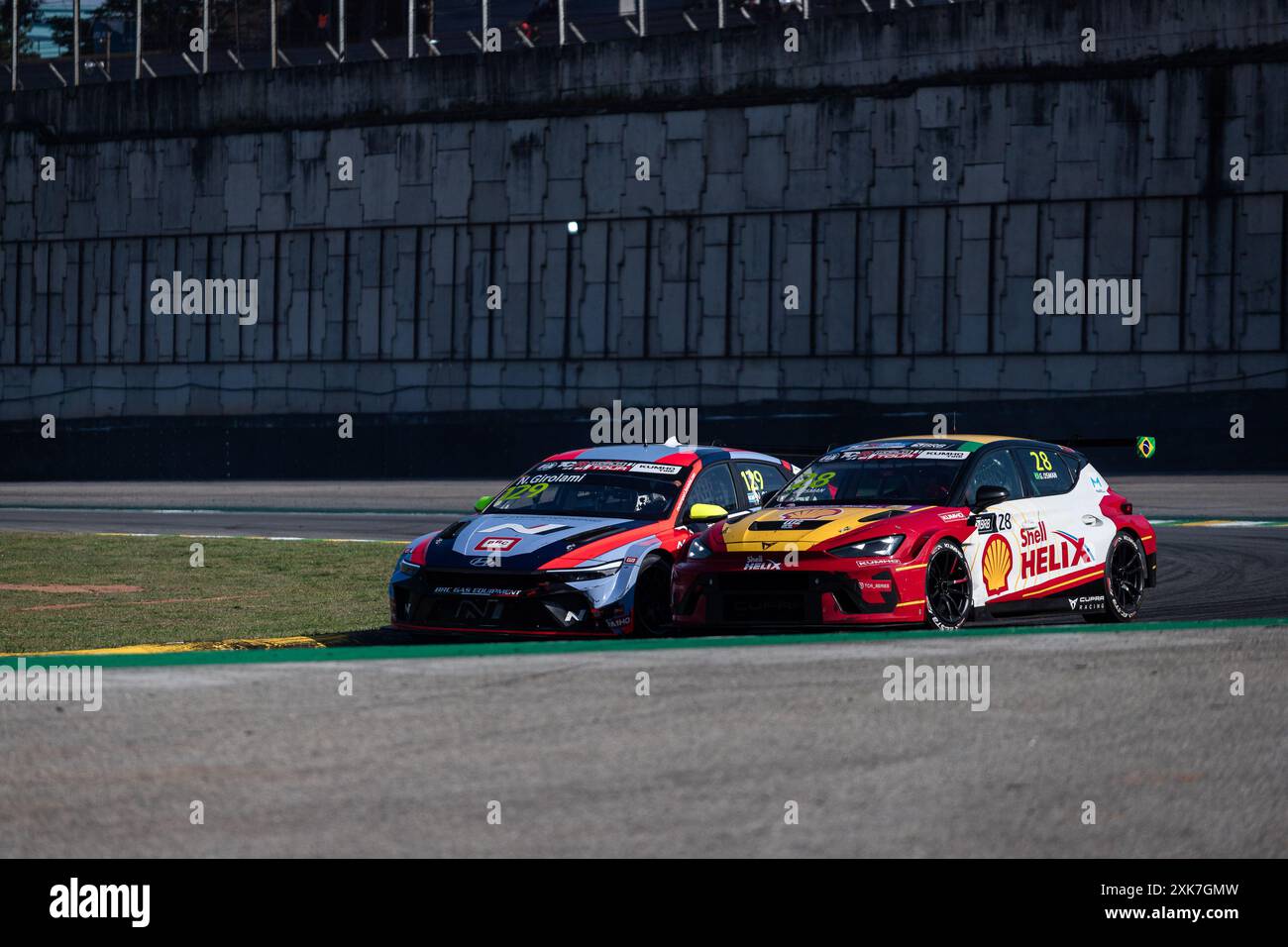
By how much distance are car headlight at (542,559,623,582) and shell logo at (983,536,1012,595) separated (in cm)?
234

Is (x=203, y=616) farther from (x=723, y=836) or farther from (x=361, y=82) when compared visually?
(x=361, y=82)

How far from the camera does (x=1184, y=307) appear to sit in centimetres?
3056

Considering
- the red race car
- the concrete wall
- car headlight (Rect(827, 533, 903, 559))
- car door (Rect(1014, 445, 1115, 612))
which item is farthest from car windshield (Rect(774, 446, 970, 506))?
the concrete wall

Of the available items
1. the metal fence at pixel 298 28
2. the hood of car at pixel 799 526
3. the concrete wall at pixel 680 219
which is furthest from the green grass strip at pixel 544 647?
the metal fence at pixel 298 28

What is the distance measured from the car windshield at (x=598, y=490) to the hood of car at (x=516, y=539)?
33cm

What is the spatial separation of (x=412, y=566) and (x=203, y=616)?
2.53 meters

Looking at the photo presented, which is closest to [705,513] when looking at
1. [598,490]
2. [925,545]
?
[598,490]

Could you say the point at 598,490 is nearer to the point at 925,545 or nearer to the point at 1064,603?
the point at 925,545

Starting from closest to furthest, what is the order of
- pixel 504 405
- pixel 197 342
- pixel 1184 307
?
pixel 1184 307 → pixel 504 405 → pixel 197 342

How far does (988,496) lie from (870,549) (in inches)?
43.2

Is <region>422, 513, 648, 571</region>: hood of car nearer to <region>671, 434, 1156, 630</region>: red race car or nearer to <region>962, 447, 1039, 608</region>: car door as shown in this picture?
<region>671, 434, 1156, 630</region>: red race car

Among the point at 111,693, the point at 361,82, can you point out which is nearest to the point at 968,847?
the point at 111,693

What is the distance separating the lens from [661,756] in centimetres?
651
